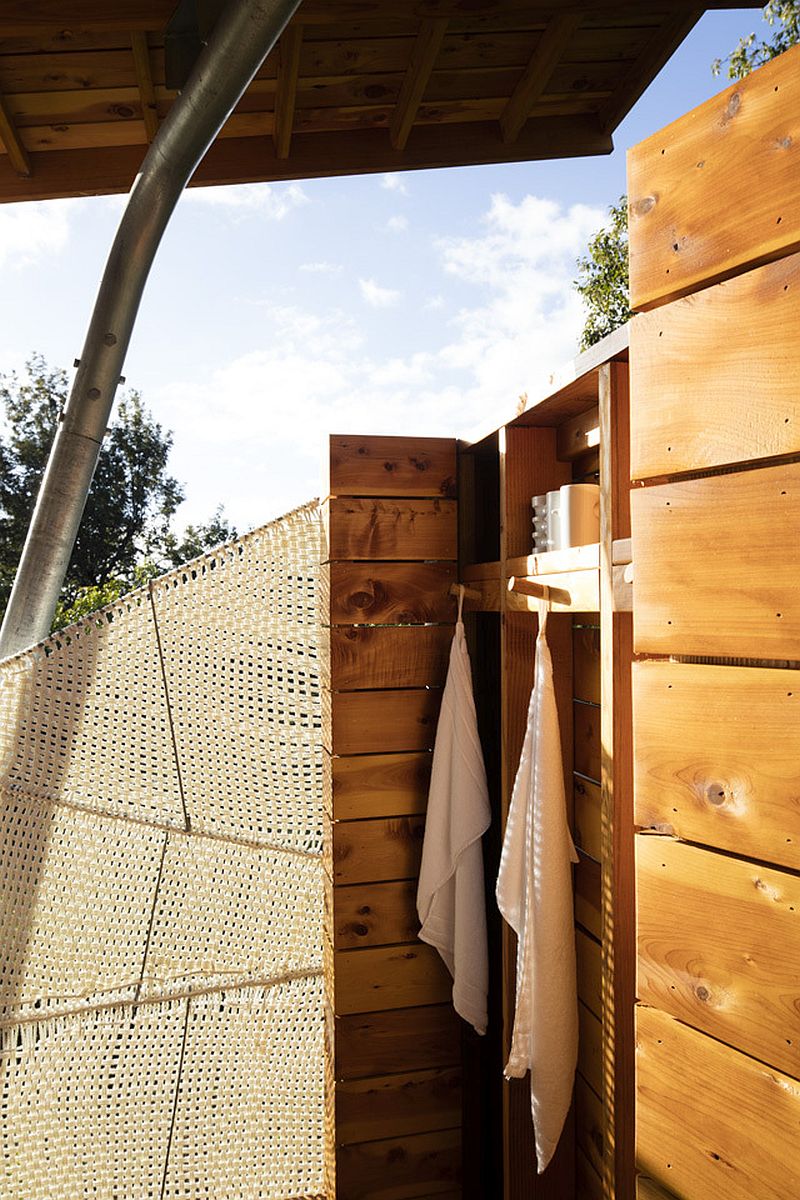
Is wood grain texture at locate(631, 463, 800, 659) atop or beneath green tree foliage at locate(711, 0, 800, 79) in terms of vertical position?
beneath

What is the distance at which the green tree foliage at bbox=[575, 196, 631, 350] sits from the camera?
14.5 feet

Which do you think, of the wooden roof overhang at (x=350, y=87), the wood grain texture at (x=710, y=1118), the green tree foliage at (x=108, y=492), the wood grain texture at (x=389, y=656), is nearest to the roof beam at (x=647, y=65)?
the wooden roof overhang at (x=350, y=87)

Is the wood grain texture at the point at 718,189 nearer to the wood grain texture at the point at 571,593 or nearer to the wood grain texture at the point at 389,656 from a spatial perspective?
the wood grain texture at the point at 571,593

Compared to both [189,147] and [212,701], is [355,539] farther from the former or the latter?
[189,147]

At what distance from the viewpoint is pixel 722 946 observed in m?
0.94

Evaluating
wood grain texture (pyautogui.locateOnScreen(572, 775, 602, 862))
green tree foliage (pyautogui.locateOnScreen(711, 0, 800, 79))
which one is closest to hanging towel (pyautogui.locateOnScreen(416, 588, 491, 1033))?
wood grain texture (pyautogui.locateOnScreen(572, 775, 602, 862))

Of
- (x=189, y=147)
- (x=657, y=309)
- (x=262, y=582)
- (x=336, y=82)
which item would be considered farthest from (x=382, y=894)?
(x=336, y=82)

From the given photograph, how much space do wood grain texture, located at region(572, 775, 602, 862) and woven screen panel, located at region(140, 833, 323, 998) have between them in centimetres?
62

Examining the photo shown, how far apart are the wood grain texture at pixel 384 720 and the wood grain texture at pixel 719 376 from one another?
0.95 meters

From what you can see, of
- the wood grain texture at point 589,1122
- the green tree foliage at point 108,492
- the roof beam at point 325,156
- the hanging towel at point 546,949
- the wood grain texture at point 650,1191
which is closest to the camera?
the wood grain texture at point 650,1191

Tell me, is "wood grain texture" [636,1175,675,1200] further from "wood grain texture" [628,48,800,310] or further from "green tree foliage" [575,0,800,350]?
"green tree foliage" [575,0,800,350]

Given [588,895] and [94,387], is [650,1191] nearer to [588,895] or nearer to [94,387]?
[588,895]

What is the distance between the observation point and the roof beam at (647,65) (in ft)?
5.65

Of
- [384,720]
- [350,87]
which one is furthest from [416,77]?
[384,720]
